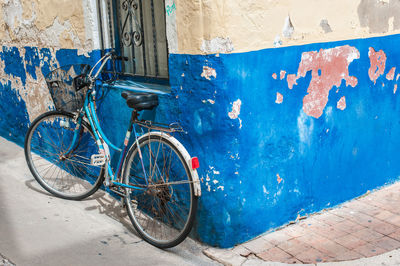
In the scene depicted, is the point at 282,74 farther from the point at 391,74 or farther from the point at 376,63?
the point at 391,74

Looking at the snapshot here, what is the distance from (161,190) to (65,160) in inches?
51.4

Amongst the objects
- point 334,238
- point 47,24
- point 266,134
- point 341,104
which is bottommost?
point 334,238

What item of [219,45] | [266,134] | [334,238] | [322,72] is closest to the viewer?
[219,45]

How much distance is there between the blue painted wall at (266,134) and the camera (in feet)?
10.3

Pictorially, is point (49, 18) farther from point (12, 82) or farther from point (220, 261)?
point (220, 261)

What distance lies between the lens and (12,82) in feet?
19.2

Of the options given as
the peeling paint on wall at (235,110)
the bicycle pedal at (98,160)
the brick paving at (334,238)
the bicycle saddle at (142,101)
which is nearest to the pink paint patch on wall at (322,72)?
the peeling paint on wall at (235,110)

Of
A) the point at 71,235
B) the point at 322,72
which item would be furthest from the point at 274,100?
the point at 71,235

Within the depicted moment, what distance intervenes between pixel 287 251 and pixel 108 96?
204 cm

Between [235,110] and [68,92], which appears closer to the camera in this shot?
[235,110]

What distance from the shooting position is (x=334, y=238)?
3.47 m

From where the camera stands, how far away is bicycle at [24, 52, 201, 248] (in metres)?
3.32

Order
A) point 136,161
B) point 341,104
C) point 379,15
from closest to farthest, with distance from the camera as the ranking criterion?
point 136,161
point 341,104
point 379,15

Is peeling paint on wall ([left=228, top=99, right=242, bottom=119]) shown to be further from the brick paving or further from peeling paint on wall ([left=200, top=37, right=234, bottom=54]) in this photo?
the brick paving
